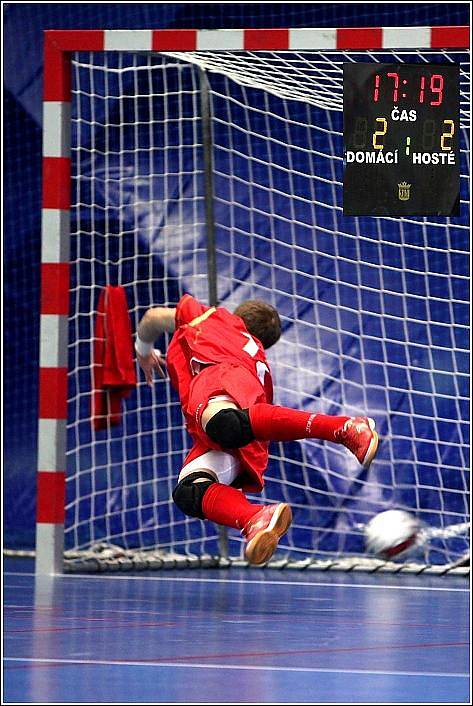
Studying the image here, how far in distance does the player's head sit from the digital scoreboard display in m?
0.48

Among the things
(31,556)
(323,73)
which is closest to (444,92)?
(323,73)

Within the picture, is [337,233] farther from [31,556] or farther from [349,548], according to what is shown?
[31,556]

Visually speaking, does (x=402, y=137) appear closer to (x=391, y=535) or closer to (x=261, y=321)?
(x=261, y=321)

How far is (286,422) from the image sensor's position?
4109 millimetres

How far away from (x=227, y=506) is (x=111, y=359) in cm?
159

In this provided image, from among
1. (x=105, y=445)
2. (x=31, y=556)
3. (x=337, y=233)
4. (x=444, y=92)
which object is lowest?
(x=31, y=556)

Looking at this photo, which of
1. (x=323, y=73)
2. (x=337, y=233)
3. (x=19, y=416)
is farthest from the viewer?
(x=19, y=416)

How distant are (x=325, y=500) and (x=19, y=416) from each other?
1.61 m

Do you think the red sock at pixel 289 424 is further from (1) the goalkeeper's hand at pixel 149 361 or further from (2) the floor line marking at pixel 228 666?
(2) the floor line marking at pixel 228 666

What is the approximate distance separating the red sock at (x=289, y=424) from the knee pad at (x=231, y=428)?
29 millimetres

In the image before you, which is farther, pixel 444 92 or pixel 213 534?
pixel 213 534

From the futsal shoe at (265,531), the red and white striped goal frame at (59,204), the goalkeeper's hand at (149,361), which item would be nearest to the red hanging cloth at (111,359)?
the red and white striped goal frame at (59,204)

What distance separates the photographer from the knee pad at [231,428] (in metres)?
4.21

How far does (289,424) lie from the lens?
4109 mm
